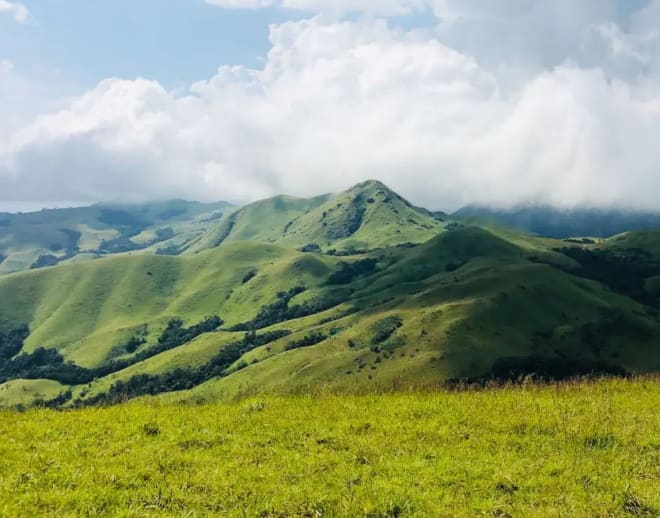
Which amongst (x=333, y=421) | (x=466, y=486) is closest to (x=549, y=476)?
(x=466, y=486)

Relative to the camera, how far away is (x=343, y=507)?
12.4 metres

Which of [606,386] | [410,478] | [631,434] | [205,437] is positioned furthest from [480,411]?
[205,437]

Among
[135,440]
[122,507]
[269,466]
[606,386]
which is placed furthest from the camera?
[606,386]

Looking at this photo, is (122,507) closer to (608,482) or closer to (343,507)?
(343,507)

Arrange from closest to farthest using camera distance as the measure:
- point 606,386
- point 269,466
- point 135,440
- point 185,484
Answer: point 185,484 < point 269,466 < point 135,440 < point 606,386

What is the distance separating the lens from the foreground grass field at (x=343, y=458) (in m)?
12.5

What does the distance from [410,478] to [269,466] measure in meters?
3.73

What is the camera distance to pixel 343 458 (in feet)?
49.8

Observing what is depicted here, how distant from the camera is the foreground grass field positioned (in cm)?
1255

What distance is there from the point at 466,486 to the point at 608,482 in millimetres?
3625

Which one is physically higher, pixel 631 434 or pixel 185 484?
pixel 185 484

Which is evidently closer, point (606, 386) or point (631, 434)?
point (631, 434)

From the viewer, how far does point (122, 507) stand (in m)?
12.2

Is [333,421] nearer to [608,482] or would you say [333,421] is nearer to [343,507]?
[343,507]
